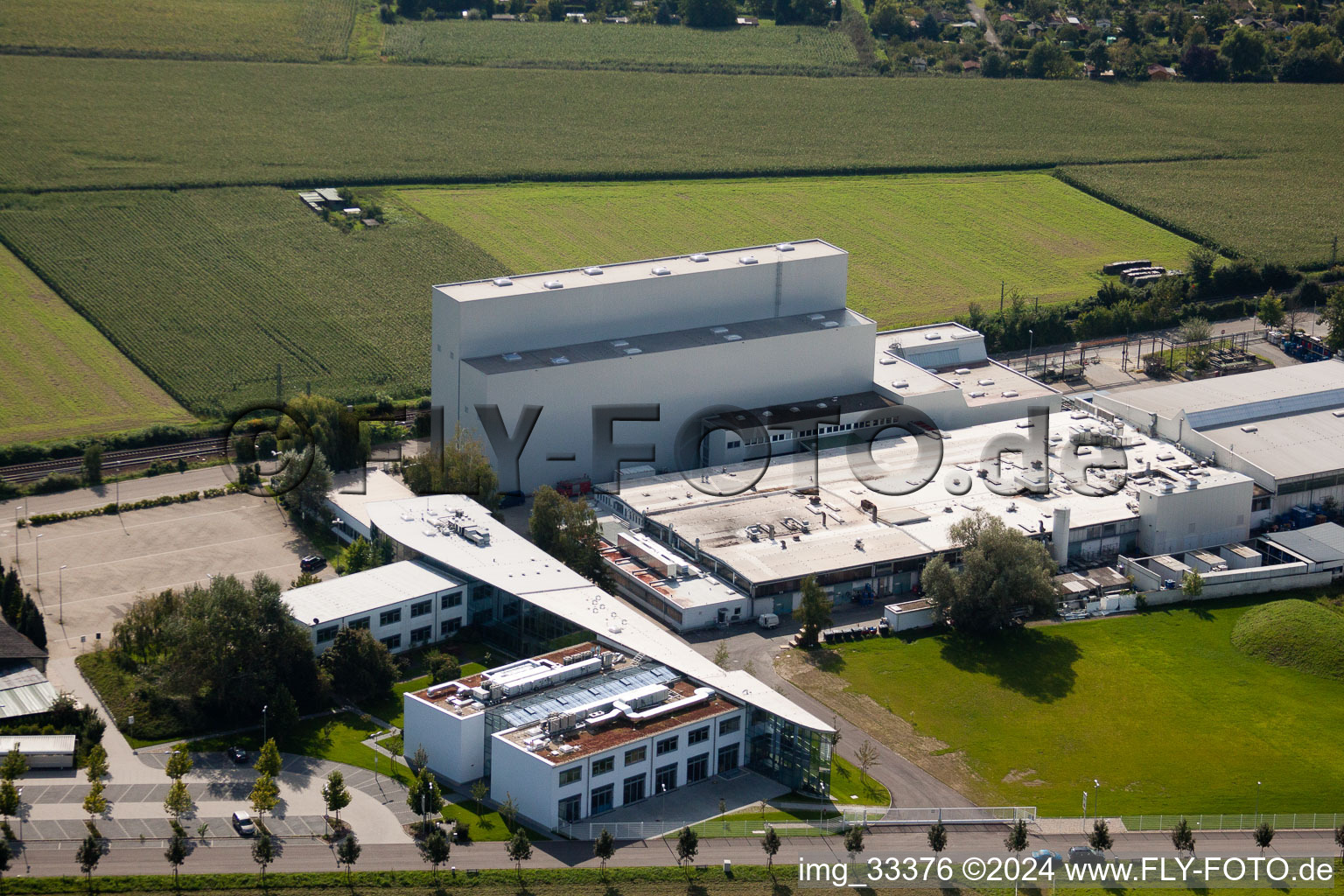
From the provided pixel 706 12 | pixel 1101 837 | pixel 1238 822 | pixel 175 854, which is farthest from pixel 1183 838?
pixel 706 12

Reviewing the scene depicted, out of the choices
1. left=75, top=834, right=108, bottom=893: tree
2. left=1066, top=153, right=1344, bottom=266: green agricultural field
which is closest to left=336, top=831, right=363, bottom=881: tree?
left=75, top=834, right=108, bottom=893: tree

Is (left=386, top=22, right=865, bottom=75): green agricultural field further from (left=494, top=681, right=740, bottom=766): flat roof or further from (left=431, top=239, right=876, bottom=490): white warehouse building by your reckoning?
(left=494, top=681, right=740, bottom=766): flat roof

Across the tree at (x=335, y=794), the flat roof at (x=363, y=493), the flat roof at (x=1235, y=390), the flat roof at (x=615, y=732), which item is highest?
the flat roof at (x=1235, y=390)

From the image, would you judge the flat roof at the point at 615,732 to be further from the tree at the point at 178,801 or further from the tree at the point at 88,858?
the tree at the point at 88,858

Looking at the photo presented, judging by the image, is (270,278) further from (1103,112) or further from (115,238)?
(1103,112)

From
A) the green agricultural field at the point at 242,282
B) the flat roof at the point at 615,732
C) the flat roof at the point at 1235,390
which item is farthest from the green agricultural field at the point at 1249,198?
the flat roof at the point at 615,732

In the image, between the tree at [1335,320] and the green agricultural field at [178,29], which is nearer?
the tree at [1335,320]
